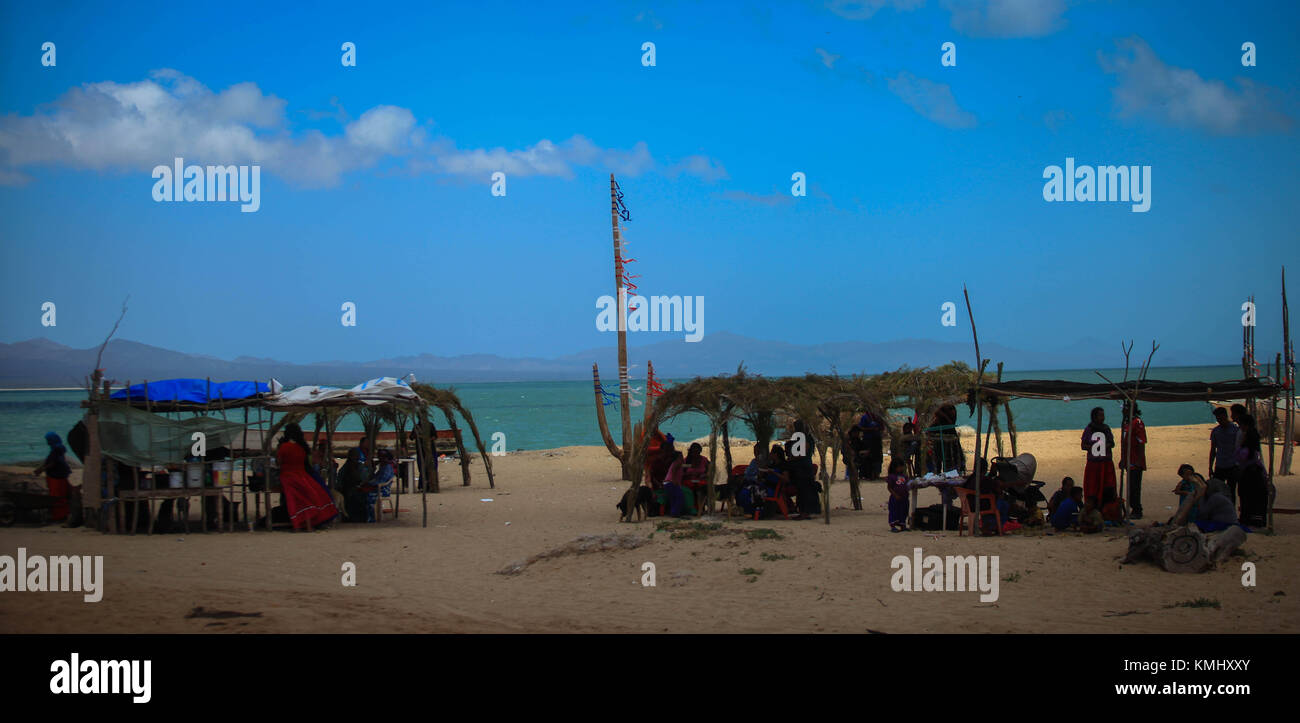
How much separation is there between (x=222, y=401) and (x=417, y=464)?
6885 millimetres

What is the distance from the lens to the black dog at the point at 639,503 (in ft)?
47.5

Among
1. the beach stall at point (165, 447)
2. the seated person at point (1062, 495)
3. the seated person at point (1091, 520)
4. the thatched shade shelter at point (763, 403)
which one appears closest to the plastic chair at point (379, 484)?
the beach stall at point (165, 447)

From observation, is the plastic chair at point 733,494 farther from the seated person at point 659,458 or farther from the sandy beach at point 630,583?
the seated person at point 659,458

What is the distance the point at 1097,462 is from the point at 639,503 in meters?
6.73

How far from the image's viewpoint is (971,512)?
488 inches

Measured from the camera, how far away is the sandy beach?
25.7 feet

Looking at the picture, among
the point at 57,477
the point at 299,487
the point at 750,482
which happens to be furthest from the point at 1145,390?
the point at 57,477

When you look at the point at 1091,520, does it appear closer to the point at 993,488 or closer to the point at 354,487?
the point at 993,488

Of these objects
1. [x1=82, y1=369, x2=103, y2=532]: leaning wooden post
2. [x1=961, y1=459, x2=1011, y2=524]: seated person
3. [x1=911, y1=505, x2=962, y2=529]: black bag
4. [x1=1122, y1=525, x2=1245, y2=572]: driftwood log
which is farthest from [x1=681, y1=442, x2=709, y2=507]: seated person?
[x1=82, y1=369, x2=103, y2=532]: leaning wooden post

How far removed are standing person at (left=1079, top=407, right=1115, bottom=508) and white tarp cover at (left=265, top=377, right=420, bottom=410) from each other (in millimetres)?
10000

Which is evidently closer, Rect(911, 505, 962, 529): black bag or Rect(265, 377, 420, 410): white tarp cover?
Rect(911, 505, 962, 529): black bag
